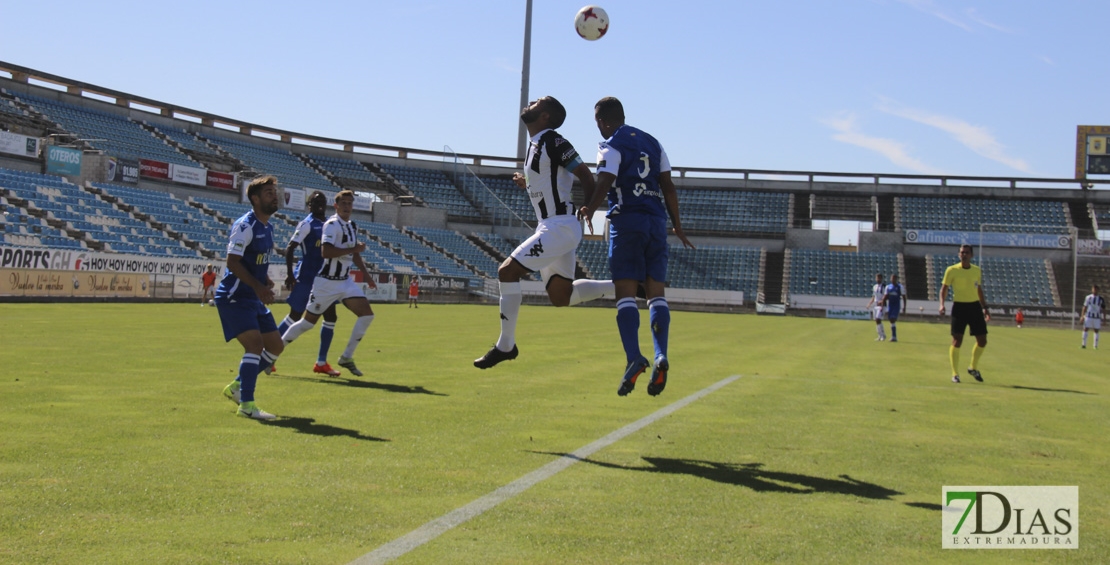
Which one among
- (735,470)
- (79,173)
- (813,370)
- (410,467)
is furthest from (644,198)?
(79,173)

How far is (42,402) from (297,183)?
55280 millimetres

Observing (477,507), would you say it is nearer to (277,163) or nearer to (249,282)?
(249,282)

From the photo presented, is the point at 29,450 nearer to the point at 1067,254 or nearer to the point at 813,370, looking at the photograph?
the point at 813,370

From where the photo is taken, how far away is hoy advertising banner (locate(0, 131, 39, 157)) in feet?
137

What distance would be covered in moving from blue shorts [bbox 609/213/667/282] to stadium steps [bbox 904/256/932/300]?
5524cm

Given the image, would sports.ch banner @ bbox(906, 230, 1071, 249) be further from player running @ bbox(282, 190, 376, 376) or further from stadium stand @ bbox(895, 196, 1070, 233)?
player running @ bbox(282, 190, 376, 376)

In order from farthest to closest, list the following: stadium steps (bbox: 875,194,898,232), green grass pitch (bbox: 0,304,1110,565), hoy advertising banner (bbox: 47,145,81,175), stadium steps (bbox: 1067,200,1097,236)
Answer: stadium steps (bbox: 875,194,898,232) < stadium steps (bbox: 1067,200,1097,236) < hoy advertising banner (bbox: 47,145,81,175) < green grass pitch (bbox: 0,304,1110,565)

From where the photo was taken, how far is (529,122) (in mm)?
7117

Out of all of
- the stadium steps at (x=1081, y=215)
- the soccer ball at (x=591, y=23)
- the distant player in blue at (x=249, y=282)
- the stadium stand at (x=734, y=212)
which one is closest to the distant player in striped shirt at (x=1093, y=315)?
the soccer ball at (x=591, y=23)

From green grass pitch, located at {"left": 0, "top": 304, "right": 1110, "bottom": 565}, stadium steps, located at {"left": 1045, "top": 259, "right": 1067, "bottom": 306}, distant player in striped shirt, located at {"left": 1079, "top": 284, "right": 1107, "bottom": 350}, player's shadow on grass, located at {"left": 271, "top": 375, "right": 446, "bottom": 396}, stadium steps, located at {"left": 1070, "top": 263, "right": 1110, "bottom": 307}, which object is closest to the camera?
green grass pitch, located at {"left": 0, "top": 304, "right": 1110, "bottom": 565}

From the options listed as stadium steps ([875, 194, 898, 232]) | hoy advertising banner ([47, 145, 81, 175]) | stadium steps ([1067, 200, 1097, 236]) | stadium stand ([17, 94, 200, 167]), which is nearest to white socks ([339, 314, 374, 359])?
hoy advertising banner ([47, 145, 81, 175])

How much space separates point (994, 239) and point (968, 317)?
5561cm

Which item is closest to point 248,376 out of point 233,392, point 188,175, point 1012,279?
point 233,392

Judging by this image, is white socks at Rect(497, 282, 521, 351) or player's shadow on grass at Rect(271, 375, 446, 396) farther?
player's shadow on grass at Rect(271, 375, 446, 396)
